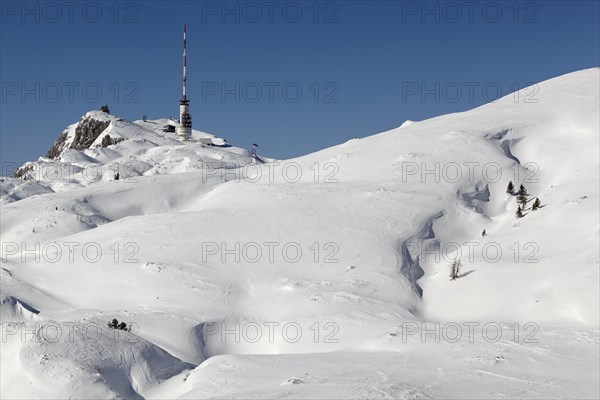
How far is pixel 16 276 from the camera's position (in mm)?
39594

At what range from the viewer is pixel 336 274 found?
41344 millimetres

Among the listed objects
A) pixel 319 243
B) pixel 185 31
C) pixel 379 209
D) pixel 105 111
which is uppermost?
pixel 185 31

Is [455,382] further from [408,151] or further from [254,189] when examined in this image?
[408,151]

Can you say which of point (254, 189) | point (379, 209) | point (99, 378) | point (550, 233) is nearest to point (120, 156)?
point (254, 189)

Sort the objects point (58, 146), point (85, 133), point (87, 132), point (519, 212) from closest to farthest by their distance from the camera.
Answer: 1. point (519, 212)
2. point (87, 132)
3. point (85, 133)
4. point (58, 146)

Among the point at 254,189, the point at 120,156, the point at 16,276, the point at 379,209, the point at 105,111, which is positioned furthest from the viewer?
the point at 105,111

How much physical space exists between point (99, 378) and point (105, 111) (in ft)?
460

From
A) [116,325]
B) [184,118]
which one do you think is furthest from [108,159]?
[116,325]

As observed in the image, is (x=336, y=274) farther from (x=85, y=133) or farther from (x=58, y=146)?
(x=58, y=146)

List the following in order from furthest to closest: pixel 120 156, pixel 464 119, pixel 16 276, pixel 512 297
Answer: pixel 120 156, pixel 464 119, pixel 16 276, pixel 512 297

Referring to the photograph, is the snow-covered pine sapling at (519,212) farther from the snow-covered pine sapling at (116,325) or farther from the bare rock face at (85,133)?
the bare rock face at (85,133)

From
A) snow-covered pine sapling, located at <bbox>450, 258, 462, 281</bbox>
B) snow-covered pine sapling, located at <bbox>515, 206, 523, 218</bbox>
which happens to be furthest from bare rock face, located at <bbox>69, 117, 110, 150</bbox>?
snow-covered pine sapling, located at <bbox>450, 258, 462, 281</bbox>

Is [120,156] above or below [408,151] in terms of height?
above

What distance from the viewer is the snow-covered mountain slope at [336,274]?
971 inches
